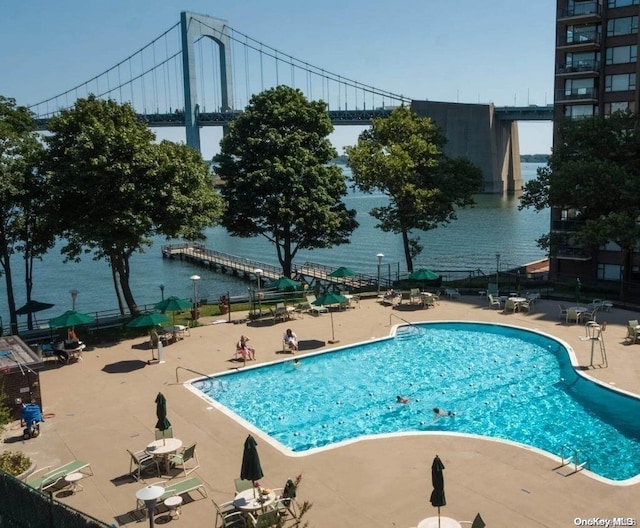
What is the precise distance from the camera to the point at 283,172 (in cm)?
3666

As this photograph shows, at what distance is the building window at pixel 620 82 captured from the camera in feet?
132

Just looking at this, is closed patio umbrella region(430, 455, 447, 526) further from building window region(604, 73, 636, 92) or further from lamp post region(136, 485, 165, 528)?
building window region(604, 73, 636, 92)

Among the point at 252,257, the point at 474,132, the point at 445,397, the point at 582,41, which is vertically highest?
the point at 474,132

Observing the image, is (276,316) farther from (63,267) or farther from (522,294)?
(63,267)

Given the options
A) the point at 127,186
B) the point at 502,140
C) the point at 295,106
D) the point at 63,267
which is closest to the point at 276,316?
the point at 127,186

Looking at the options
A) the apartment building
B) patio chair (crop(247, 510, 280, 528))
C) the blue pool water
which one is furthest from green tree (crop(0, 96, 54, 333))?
the apartment building

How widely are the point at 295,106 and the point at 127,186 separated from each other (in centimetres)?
1516

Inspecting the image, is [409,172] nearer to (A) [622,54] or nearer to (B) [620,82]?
(B) [620,82]

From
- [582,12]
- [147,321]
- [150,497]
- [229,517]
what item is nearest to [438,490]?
[229,517]

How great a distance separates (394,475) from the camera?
14.6 metres

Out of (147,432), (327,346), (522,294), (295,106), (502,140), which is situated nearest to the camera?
(147,432)

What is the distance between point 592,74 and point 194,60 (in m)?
120

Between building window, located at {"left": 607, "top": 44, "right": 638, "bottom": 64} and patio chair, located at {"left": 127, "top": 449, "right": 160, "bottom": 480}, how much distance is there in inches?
1522

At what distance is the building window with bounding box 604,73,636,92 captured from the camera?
132 feet
